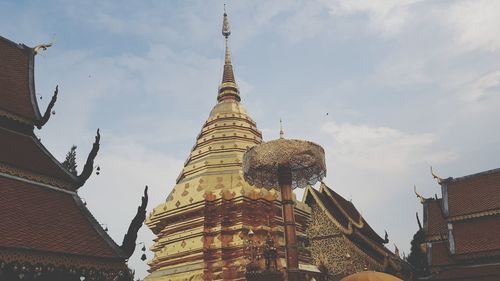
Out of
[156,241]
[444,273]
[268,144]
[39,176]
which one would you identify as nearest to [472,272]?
[444,273]

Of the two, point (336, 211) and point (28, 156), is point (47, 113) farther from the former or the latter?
point (336, 211)

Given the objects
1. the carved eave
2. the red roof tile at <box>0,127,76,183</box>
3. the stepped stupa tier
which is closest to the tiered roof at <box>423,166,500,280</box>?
the carved eave

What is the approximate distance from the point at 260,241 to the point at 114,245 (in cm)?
838

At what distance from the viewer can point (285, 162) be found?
33.6ft

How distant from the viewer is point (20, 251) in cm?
659

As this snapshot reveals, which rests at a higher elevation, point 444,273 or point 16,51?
point 16,51

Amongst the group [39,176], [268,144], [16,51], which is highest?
[16,51]

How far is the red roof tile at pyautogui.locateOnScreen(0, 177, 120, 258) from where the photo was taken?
6.84m

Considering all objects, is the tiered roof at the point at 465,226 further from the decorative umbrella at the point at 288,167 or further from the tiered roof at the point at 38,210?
the tiered roof at the point at 38,210

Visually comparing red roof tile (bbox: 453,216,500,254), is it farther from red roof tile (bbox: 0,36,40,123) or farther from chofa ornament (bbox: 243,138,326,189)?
red roof tile (bbox: 0,36,40,123)

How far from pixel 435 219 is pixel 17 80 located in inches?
654

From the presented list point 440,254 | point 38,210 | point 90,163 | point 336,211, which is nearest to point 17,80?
point 90,163

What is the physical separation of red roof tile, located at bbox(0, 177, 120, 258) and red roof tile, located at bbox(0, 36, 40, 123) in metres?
1.96

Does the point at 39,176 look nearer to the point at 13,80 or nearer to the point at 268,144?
the point at 13,80
